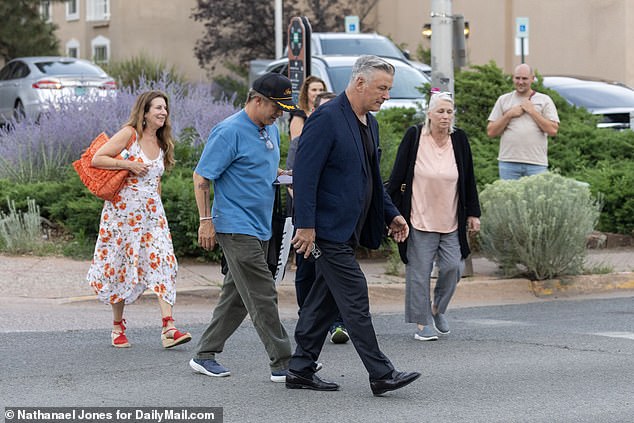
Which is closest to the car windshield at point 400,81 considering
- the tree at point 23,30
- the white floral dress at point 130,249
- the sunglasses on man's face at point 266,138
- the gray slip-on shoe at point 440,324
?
the gray slip-on shoe at point 440,324

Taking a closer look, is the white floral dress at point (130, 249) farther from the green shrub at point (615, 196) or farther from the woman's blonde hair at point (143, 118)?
the green shrub at point (615, 196)

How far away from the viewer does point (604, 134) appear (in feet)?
52.0

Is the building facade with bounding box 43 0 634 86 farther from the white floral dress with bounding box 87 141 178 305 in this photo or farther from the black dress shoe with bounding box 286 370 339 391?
the black dress shoe with bounding box 286 370 339 391

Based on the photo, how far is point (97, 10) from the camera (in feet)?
133

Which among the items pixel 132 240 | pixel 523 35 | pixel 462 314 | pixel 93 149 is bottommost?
pixel 462 314

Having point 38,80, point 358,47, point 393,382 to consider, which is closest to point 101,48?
point 38,80

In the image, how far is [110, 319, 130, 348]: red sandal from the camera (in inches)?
344

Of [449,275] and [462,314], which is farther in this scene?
[462,314]

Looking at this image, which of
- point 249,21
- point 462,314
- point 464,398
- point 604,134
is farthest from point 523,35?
point 464,398

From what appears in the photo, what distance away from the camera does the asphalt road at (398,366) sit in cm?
669

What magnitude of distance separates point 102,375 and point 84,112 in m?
8.30

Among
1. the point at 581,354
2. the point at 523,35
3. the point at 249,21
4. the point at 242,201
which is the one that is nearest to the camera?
the point at 242,201

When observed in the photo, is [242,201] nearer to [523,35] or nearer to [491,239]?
[491,239]

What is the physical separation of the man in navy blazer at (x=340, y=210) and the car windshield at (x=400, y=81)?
34.0 feet
